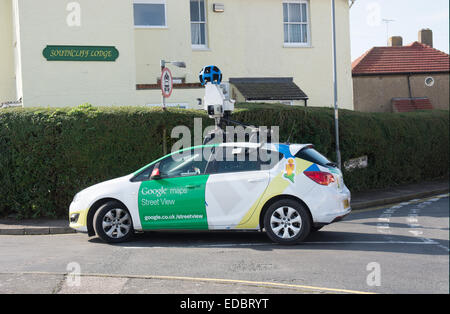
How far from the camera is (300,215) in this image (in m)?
9.12

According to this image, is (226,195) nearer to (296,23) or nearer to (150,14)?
(150,14)

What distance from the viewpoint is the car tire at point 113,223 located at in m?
9.91

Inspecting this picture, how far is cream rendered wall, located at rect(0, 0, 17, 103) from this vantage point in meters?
22.1

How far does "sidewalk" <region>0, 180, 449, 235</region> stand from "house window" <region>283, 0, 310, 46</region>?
8.44 m

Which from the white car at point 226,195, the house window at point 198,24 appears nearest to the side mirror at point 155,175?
the white car at point 226,195

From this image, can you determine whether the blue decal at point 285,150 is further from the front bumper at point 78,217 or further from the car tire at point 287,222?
→ the front bumper at point 78,217

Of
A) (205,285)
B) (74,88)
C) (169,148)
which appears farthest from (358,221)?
(74,88)

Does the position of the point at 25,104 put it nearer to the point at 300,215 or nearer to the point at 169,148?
the point at 169,148

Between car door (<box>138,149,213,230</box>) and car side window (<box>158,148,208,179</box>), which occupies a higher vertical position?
car side window (<box>158,148,208,179</box>)

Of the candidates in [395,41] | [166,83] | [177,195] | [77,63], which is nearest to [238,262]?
[177,195]

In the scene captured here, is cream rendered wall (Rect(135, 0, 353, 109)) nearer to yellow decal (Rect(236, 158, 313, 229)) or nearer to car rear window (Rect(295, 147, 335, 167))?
car rear window (Rect(295, 147, 335, 167))

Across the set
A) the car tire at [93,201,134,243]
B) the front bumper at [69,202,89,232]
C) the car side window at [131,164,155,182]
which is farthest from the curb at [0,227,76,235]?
the car side window at [131,164,155,182]

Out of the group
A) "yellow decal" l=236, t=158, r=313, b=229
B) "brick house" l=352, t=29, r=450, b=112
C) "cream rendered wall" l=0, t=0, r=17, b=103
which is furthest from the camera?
"brick house" l=352, t=29, r=450, b=112
